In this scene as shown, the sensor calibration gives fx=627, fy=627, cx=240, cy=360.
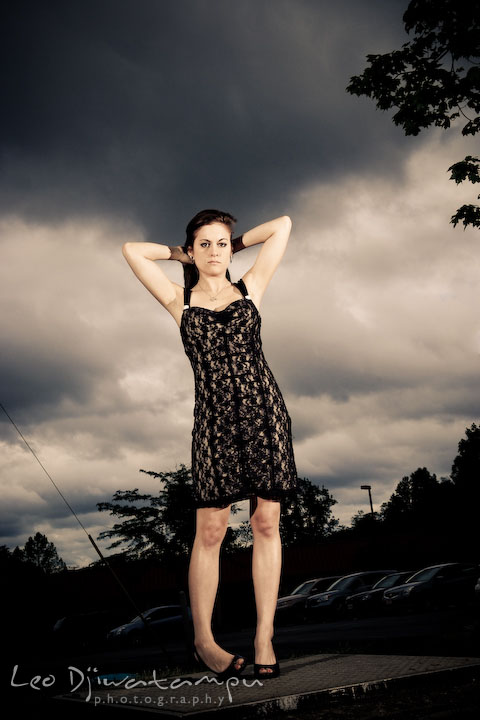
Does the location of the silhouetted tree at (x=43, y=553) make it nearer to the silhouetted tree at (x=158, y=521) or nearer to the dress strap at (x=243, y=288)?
the silhouetted tree at (x=158, y=521)

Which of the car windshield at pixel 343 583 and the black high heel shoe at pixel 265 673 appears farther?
the car windshield at pixel 343 583

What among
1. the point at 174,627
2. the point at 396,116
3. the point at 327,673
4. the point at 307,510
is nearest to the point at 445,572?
the point at 174,627

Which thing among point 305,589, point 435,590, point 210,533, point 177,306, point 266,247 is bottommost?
point 435,590

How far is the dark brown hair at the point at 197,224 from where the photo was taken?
136 inches

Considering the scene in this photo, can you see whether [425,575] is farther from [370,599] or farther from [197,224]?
[197,224]

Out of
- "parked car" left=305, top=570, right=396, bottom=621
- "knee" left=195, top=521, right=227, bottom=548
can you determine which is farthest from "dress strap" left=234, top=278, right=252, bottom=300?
"parked car" left=305, top=570, right=396, bottom=621

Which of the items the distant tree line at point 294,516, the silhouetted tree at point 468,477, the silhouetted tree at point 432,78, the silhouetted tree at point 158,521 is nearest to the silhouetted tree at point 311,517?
the distant tree line at point 294,516

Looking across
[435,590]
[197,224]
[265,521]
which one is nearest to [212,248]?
[197,224]

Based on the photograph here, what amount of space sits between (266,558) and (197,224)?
5.94ft

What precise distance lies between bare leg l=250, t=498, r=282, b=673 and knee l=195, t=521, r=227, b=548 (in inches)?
7.2

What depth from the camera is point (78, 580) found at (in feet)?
109

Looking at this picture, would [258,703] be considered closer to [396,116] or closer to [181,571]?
[396,116]

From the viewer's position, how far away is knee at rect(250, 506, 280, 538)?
310 centimetres

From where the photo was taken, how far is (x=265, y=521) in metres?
3.11
